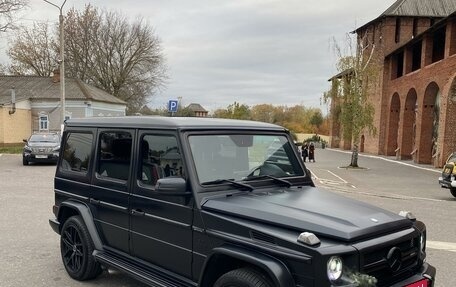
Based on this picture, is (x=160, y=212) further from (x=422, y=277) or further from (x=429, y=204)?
(x=429, y=204)

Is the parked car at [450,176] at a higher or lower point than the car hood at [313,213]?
lower

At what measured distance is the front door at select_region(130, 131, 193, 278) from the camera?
351 cm

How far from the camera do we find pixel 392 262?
3.02m

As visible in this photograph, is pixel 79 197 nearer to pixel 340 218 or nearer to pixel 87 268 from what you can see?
pixel 87 268

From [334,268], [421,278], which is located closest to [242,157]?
[334,268]

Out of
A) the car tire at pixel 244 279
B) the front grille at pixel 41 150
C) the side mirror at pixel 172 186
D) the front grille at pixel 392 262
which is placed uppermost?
the side mirror at pixel 172 186

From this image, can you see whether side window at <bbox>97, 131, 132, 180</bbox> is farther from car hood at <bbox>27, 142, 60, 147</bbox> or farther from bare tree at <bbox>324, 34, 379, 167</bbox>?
bare tree at <bbox>324, 34, 379, 167</bbox>

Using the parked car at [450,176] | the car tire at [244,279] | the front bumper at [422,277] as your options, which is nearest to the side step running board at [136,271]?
the car tire at [244,279]

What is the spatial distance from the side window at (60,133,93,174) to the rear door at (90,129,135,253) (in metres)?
0.24

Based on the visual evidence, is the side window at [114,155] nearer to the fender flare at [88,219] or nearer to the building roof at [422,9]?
the fender flare at [88,219]

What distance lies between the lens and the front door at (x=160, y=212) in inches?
138

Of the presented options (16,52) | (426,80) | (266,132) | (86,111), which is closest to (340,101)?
(426,80)

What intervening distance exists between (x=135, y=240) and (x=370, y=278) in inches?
88.0

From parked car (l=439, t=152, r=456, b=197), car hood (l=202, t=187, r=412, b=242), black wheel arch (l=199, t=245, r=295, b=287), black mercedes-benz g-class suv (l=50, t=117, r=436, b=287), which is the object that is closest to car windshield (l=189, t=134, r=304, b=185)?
black mercedes-benz g-class suv (l=50, t=117, r=436, b=287)
